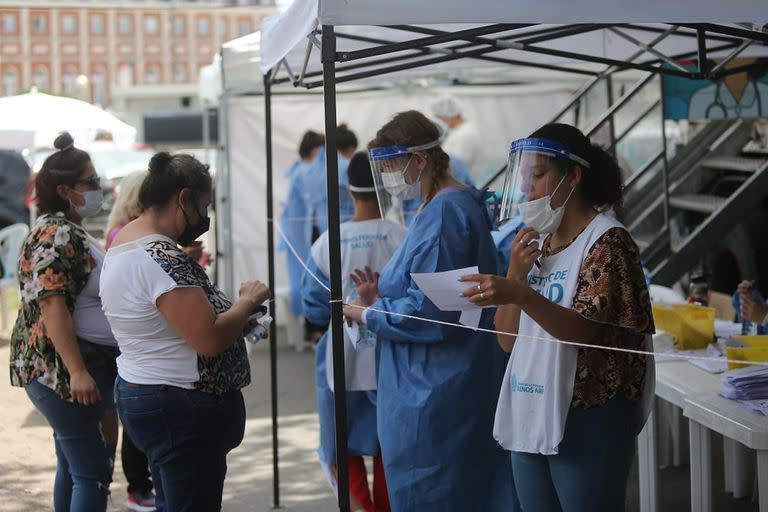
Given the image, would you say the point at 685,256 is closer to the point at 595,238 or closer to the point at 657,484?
the point at 657,484

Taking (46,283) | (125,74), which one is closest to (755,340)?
(46,283)

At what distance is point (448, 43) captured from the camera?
17.4 ft

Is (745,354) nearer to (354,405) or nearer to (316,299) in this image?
(354,405)

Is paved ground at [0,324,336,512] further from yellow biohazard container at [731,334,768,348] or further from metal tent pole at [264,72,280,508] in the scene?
yellow biohazard container at [731,334,768,348]

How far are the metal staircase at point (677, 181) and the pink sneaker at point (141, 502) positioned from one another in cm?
341

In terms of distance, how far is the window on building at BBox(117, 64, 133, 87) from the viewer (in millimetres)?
82875

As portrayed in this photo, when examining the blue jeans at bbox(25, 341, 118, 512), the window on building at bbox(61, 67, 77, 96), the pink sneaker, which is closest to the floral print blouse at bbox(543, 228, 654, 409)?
the blue jeans at bbox(25, 341, 118, 512)

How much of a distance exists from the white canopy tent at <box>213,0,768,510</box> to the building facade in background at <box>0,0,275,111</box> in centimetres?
7764

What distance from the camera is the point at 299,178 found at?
9547mm

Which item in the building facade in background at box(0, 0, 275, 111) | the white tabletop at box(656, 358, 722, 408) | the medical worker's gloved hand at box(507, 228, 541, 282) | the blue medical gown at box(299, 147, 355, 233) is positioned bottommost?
the white tabletop at box(656, 358, 722, 408)

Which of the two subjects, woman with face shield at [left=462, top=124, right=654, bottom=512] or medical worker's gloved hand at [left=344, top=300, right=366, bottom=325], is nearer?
woman with face shield at [left=462, top=124, right=654, bottom=512]

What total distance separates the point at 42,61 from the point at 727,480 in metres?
84.6

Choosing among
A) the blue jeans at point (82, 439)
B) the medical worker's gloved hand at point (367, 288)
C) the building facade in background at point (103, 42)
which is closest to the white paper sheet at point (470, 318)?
the medical worker's gloved hand at point (367, 288)

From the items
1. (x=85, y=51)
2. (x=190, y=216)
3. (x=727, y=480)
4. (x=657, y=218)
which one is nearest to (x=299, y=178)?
(x=657, y=218)
